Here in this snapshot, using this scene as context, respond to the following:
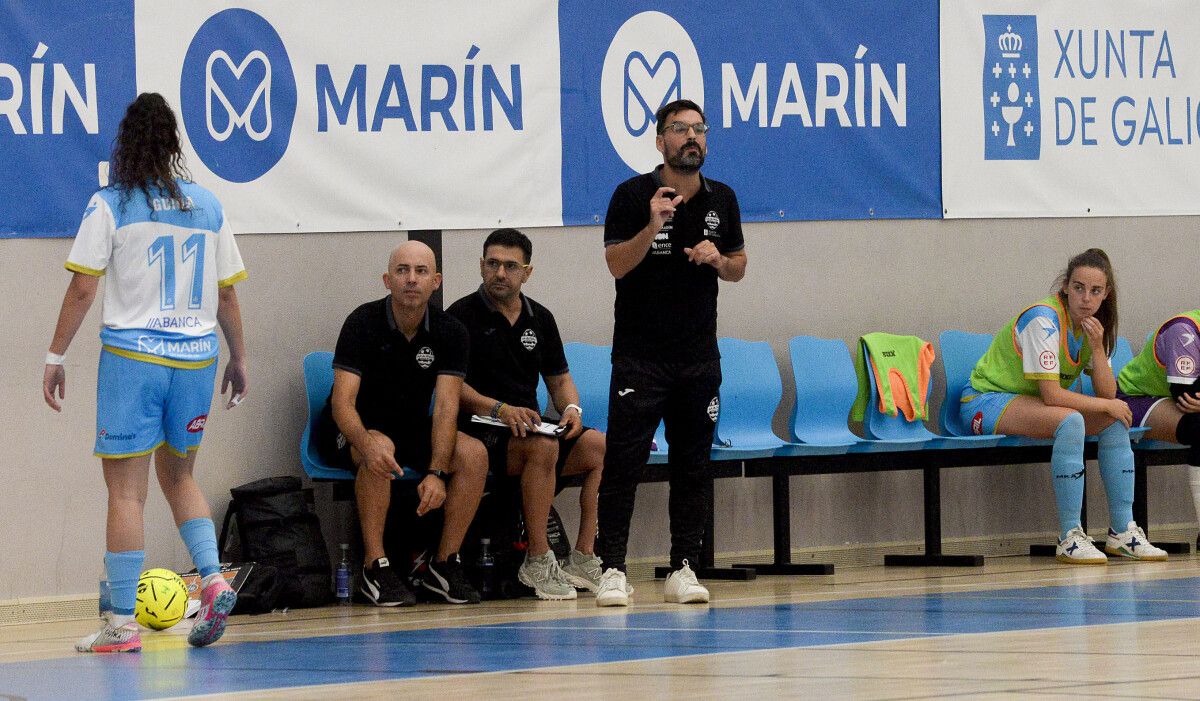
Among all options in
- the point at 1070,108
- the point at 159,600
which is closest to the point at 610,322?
the point at 1070,108

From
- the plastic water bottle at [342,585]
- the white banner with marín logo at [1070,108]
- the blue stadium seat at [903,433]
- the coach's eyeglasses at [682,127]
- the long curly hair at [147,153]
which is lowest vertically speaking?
the plastic water bottle at [342,585]

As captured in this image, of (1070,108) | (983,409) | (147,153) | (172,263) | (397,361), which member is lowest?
(983,409)

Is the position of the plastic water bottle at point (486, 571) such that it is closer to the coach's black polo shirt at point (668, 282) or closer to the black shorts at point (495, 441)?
the black shorts at point (495, 441)

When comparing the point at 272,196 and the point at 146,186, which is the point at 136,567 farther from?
the point at 272,196

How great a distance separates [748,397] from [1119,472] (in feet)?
5.67

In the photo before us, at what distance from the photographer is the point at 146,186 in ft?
18.5

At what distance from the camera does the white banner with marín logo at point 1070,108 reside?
9422 mm

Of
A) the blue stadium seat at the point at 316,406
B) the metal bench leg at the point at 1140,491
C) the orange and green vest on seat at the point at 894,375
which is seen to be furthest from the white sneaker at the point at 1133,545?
the blue stadium seat at the point at 316,406

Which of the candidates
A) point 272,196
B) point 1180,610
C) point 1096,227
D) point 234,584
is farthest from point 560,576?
point 1096,227

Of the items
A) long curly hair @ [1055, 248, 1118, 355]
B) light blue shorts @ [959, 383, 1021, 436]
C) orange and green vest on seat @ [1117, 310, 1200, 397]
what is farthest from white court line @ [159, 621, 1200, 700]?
orange and green vest on seat @ [1117, 310, 1200, 397]

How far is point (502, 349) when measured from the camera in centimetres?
753

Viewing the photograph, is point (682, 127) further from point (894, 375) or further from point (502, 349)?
point (894, 375)

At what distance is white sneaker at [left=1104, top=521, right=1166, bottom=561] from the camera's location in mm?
8414

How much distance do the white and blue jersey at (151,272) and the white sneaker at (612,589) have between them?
170 centimetres
